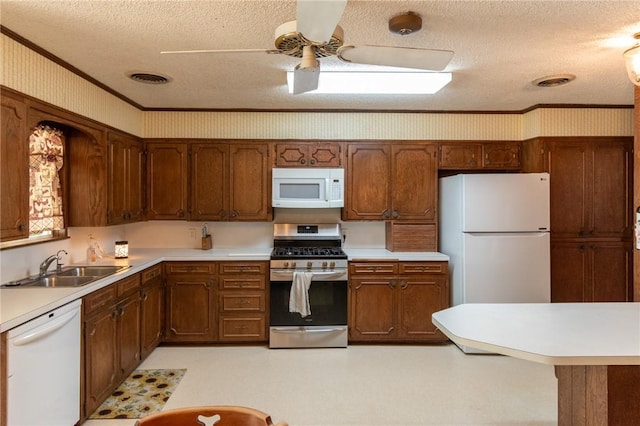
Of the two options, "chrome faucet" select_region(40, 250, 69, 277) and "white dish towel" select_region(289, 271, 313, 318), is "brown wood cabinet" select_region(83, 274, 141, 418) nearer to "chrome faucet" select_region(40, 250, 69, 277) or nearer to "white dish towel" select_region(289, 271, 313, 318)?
"chrome faucet" select_region(40, 250, 69, 277)

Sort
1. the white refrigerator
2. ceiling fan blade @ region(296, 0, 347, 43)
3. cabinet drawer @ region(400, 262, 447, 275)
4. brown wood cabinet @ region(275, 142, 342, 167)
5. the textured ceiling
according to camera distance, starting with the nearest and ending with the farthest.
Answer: ceiling fan blade @ region(296, 0, 347, 43), the textured ceiling, the white refrigerator, cabinet drawer @ region(400, 262, 447, 275), brown wood cabinet @ region(275, 142, 342, 167)

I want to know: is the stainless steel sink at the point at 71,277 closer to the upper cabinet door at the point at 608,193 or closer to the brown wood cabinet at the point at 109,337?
the brown wood cabinet at the point at 109,337

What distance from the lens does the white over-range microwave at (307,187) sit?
392cm

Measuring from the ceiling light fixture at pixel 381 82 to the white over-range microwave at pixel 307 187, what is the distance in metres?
0.90

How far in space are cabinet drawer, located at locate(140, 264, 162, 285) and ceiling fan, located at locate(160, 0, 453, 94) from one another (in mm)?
2068

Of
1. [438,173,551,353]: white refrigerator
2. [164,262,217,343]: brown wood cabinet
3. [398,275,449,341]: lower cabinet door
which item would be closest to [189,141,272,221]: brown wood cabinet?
[164,262,217,343]: brown wood cabinet

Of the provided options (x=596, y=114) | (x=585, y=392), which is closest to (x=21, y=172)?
(x=585, y=392)

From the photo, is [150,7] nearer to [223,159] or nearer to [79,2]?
[79,2]

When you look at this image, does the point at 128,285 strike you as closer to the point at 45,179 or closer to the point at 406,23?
the point at 45,179

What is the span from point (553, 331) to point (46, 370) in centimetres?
256

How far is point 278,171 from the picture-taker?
154 inches

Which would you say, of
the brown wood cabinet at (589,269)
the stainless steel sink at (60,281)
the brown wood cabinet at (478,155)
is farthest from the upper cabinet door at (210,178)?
the brown wood cabinet at (589,269)

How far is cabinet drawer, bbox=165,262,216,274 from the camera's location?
12.0 feet

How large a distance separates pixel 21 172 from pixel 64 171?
3.33 ft
